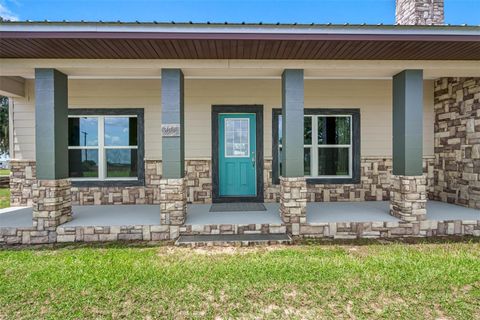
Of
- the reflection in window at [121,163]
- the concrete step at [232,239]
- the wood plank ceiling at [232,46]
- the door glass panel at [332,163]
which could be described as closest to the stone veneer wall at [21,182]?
the reflection in window at [121,163]

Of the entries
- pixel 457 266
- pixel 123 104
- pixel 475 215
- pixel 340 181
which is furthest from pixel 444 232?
pixel 123 104

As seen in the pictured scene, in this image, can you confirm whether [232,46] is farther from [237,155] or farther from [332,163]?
[332,163]

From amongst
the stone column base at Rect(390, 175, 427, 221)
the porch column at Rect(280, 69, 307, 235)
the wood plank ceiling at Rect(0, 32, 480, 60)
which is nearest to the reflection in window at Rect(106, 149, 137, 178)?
the wood plank ceiling at Rect(0, 32, 480, 60)

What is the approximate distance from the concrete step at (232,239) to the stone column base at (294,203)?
274 mm

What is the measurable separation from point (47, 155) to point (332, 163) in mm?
5880

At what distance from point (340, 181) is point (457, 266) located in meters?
3.33

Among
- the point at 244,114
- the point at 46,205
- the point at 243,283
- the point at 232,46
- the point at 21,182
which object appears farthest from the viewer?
the point at 244,114

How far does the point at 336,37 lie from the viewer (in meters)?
4.04

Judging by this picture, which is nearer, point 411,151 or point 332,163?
point 411,151

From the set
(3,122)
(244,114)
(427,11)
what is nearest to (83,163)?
(244,114)

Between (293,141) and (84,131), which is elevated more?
(84,131)

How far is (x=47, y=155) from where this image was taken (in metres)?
4.58

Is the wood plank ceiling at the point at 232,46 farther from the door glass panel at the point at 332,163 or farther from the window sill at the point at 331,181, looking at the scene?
the window sill at the point at 331,181

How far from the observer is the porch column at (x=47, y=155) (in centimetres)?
450
